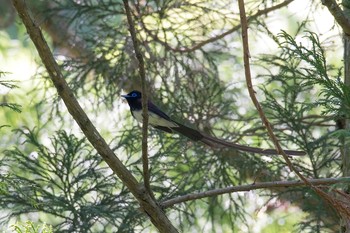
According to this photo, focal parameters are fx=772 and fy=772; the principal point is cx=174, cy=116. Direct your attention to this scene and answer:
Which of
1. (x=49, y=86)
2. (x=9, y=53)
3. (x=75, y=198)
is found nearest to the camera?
(x=75, y=198)

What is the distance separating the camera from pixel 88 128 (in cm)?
307

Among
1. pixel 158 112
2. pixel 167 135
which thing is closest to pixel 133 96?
pixel 158 112

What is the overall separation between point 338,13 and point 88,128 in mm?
1203

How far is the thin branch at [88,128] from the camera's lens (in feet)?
9.83

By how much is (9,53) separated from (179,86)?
148 inches

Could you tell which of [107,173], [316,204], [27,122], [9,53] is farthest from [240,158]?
[9,53]

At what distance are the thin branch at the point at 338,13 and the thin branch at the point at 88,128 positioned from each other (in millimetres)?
1130

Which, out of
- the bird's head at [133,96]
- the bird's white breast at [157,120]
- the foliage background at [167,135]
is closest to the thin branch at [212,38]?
the foliage background at [167,135]

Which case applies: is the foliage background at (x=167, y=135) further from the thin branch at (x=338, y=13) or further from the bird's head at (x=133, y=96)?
the thin branch at (x=338, y=13)

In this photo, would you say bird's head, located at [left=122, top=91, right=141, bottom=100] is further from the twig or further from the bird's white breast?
the twig

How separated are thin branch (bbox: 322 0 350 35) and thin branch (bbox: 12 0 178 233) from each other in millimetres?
1130

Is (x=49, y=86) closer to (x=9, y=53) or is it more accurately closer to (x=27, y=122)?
(x=27, y=122)

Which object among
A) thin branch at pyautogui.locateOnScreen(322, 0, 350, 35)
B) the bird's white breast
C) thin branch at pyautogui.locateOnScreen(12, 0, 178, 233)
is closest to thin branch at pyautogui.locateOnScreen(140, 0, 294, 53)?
the bird's white breast

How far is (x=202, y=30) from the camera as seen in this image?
570cm
